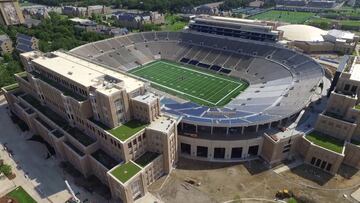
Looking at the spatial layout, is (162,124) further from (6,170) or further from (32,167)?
(6,170)

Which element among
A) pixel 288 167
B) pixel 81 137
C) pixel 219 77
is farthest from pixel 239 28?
pixel 81 137

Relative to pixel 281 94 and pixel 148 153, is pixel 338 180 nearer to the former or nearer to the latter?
pixel 281 94

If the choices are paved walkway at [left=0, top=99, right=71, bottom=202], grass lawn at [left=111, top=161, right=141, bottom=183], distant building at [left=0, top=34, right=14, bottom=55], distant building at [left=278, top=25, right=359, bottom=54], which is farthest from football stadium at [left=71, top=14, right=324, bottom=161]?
distant building at [left=0, top=34, right=14, bottom=55]

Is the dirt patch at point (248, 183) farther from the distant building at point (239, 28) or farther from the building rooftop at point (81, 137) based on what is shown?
the distant building at point (239, 28)

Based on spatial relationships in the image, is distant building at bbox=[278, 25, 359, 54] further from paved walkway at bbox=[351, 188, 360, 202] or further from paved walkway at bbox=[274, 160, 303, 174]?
paved walkway at bbox=[351, 188, 360, 202]

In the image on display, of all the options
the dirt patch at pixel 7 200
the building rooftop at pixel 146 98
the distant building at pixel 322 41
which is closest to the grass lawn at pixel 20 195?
the dirt patch at pixel 7 200

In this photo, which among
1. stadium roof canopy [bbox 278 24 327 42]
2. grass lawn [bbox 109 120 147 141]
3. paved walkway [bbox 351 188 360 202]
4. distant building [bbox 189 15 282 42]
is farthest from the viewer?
stadium roof canopy [bbox 278 24 327 42]
